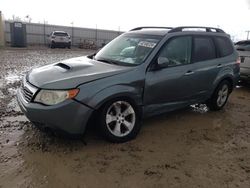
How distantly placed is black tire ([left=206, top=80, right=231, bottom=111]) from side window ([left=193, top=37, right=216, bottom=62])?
715 mm

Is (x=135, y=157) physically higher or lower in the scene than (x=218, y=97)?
lower

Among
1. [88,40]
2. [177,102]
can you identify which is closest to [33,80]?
[177,102]

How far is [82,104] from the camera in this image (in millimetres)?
3361

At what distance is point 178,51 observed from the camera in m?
4.54

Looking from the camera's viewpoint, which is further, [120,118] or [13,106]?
[13,106]

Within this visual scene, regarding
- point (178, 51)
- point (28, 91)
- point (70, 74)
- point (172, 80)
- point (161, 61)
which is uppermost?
point (178, 51)

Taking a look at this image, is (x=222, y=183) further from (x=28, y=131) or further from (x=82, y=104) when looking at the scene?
(x=28, y=131)

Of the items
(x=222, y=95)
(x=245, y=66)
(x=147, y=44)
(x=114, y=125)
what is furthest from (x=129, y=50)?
(x=245, y=66)

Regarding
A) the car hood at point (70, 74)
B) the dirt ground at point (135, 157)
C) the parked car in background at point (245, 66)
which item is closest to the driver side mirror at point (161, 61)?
the car hood at point (70, 74)

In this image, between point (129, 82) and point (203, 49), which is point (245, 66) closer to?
point (203, 49)

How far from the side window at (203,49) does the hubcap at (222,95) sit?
815mm

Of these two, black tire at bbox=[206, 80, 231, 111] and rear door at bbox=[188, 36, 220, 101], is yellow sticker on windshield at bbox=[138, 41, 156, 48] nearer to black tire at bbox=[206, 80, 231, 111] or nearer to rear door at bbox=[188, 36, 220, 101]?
rear door at bbox=[188, 36, 220, 101]

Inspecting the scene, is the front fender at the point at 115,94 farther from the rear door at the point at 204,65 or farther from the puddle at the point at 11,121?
the puddle at the point at 11,121

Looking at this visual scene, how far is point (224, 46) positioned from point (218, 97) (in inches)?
42.6
